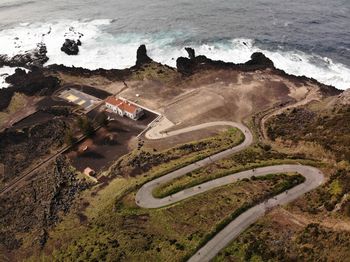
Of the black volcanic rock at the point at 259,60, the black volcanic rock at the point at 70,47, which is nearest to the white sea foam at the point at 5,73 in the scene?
the black volcanic rock at the point at 70,47

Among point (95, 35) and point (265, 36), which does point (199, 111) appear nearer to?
point (265, 36)

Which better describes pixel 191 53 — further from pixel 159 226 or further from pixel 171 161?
pixel 159 226

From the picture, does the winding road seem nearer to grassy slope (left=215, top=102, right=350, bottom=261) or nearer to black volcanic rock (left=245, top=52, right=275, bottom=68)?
grassy slope (left=215, top=102, right=350, bottom=261)

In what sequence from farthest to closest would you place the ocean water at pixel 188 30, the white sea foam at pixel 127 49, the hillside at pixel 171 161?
the ocean water at pixel 188 30 < the white sea foam at pixel 127 49 < the hillside at pixel 171 161

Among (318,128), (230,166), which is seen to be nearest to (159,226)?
(230,166)

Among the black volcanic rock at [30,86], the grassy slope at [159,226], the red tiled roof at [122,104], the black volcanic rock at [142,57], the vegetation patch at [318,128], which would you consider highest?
the black volcanic rock at [142,57]

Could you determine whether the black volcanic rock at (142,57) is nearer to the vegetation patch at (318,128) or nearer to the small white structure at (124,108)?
the small white structure at (124,108)
